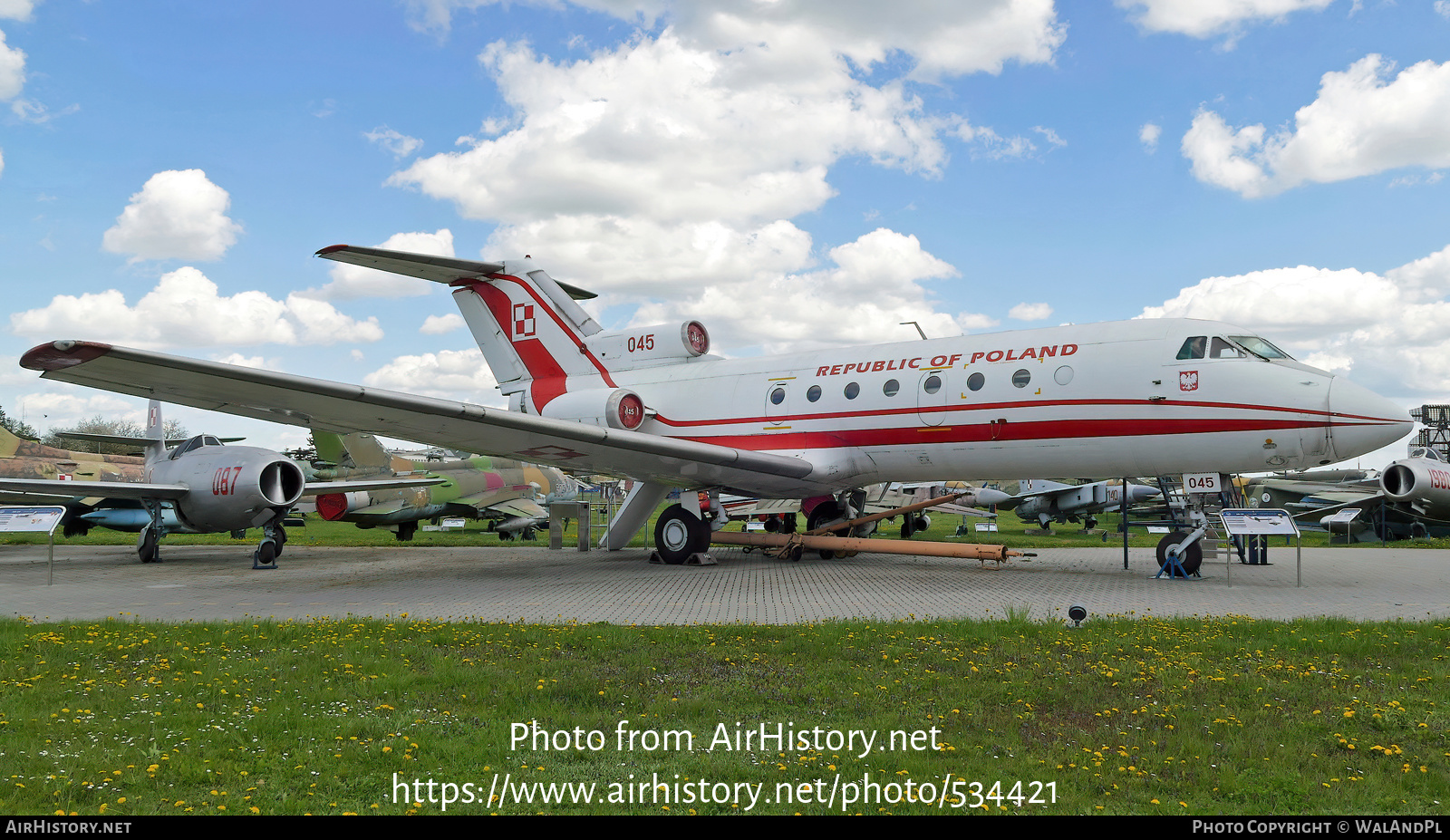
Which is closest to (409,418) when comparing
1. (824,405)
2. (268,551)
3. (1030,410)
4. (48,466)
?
(268,551)

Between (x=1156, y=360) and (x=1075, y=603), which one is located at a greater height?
(x=1156, y=360)

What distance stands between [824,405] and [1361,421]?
24.2ft

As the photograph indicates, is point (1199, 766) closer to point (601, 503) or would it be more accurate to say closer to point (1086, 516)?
point (601, 503)

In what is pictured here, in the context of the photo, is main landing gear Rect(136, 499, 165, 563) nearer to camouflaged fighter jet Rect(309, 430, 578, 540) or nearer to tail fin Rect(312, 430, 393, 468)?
camouflaged fighter jet Rect(309, 430, 578, 540)

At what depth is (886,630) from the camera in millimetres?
7566

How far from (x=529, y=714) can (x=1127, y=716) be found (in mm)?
3381

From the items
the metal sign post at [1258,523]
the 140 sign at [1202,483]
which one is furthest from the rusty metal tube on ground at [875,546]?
the metal sign post at [1258,523]

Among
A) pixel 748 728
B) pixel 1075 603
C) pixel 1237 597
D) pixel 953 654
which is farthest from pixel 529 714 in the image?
pixel 1237 597

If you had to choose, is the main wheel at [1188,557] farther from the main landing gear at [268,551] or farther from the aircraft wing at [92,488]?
the aircraft wing at [92,488]

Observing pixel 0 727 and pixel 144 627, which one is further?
pixel 144 627

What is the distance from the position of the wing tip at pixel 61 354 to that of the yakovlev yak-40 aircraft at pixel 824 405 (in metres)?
0.02

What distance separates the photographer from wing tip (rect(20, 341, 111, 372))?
29.5ft

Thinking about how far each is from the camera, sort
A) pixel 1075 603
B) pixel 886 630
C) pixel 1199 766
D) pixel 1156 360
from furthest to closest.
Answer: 1. pixel 1156 360
2. pixel 1075 603
3. pixel 886 630
4. pixel 1199 766

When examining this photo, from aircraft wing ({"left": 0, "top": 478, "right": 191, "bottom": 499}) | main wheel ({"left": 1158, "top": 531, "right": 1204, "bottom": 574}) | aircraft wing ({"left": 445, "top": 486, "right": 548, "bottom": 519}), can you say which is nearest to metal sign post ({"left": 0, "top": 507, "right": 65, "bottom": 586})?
aircraft wing ({"left": 0, "top": 478, "right": 191, "bottom": 499})
